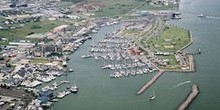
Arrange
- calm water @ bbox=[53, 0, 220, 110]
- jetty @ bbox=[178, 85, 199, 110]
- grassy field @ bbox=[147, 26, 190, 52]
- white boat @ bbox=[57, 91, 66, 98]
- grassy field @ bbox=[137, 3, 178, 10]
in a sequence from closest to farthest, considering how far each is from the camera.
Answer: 1. jetty @ bbox=[178, 85, 199, 110]
2. calm water @ bbox=[53, 0, 220, 110]
3. white boat @ bbox=[57, 91, 66, 98]
4. grassy field @ bbox=[147, 26, 190, 52]
5. grassy field @ bbox=[137, 3, 178, 10]

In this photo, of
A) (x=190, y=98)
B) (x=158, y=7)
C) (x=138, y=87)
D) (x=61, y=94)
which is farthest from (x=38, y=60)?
(x=158, y=7)

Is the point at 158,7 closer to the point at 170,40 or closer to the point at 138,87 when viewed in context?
the point at 170,40

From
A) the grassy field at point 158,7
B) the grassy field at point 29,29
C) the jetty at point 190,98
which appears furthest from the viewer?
the grassy field at point 158,7

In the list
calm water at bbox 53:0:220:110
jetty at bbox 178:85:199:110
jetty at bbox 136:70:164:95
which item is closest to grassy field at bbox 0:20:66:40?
calm water at bbox 53:0:220:110

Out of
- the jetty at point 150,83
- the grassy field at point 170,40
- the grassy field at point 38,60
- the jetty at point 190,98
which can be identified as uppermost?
the grassy field at point 170,40

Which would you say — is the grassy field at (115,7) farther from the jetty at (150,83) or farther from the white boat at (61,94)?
the white boat at (61,94)

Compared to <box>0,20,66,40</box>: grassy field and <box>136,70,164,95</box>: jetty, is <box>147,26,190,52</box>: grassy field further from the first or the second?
<box>0,20,66,40</box>: grassy field

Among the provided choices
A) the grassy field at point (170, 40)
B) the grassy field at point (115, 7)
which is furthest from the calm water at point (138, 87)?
the grassy field at point (115, 7)

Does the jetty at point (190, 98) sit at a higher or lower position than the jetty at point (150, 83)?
lower

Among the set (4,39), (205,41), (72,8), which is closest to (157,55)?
(205,41)
